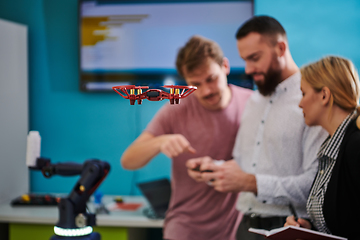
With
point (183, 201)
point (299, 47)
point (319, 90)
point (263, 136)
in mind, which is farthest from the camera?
point (299, 47)

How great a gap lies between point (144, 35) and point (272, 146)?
1.61 metres

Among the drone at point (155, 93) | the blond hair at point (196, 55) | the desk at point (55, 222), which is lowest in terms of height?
Result: the desk at point (55, 222)

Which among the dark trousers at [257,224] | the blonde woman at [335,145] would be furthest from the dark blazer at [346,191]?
the dark trousers at [257,224]

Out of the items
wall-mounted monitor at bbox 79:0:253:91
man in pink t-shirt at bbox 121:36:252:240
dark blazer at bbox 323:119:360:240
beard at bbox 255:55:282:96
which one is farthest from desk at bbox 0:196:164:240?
dark blazer at bbox 323:119:360:240

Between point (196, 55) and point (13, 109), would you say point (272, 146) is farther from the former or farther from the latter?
point (13, 109)

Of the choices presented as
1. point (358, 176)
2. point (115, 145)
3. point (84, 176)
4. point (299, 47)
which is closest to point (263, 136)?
point (358, 176)

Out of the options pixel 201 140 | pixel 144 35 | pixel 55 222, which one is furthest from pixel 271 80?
pixel 55 222

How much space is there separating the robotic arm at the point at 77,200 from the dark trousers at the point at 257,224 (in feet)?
2.13

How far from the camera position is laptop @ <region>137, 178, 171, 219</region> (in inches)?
92.9

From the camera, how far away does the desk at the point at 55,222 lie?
2336 mm

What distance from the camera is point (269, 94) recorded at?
5.44 feet

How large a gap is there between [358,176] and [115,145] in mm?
2060

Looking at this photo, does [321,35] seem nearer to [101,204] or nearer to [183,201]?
[183,201]

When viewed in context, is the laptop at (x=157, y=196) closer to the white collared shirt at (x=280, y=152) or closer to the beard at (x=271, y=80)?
the white collared shirt at (x=280, y=152)
